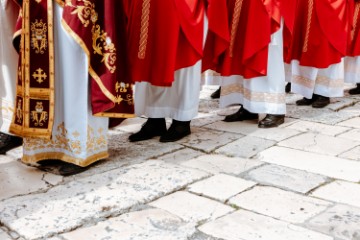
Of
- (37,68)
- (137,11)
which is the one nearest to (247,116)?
(137,11)

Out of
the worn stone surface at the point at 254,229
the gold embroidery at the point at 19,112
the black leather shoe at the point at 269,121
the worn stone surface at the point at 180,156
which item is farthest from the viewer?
the black leather shoe at the point at 269,121

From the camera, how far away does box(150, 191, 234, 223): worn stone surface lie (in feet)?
8.61

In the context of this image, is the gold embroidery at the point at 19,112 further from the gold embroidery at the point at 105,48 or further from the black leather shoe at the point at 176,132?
the black leather shoe at the point at 176,132

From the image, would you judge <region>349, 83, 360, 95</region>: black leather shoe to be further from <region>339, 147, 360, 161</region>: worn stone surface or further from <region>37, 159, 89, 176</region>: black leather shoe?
<region>37, 159, 89, 176</region>: black leather shoe

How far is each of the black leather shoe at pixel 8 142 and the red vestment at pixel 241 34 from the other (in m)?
1.63

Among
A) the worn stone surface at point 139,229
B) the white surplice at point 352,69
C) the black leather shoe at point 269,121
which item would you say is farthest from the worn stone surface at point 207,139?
the white surplice at point 352,69

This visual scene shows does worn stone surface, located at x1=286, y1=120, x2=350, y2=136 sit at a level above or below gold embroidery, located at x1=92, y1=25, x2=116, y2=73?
below

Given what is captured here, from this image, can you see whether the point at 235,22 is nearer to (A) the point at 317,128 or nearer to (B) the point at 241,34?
(B) the point at 241,34

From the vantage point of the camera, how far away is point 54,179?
10.4 feet

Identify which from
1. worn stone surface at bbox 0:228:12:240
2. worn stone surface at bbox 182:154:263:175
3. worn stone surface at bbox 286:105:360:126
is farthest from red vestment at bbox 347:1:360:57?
worn stone surface at bbox 0:228:12:240

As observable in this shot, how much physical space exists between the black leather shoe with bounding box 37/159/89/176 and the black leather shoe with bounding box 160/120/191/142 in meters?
0.85

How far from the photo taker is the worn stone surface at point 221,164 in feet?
10.9

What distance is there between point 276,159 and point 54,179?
148cm

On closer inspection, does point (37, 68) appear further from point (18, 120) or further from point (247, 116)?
point (247, 116)
